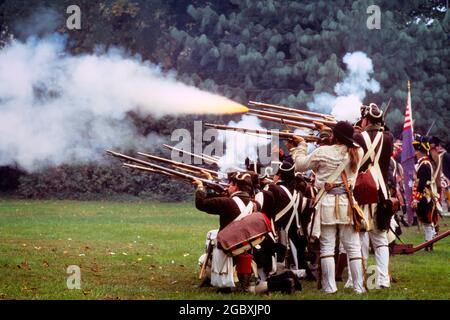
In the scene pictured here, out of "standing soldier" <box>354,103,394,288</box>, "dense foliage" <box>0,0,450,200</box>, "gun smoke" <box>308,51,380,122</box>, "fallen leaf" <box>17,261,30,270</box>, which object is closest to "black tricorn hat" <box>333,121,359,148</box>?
"standing soldier" <box>354,103,394,288</box>

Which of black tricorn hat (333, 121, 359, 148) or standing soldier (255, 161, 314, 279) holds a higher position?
black tricorn hat (333, 121, 359, 148)

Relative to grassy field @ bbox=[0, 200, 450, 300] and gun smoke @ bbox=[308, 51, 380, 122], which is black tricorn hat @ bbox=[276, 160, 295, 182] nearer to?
grassy field @ bbox=[0, 200, 450, 300]

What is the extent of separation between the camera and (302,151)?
9922mm

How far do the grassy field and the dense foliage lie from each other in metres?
7.25

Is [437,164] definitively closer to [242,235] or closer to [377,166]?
[377,166]

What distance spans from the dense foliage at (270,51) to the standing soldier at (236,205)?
1701 cm

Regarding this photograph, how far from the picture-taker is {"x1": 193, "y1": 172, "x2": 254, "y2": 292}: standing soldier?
9484 mm

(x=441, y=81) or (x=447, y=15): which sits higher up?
(x=447, y=15)

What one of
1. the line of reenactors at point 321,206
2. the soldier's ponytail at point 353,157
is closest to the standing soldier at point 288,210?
the line of reenactors at point 321,206

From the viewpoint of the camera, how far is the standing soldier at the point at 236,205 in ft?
31.1

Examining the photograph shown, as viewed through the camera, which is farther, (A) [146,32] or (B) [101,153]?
(A) [146,32]
